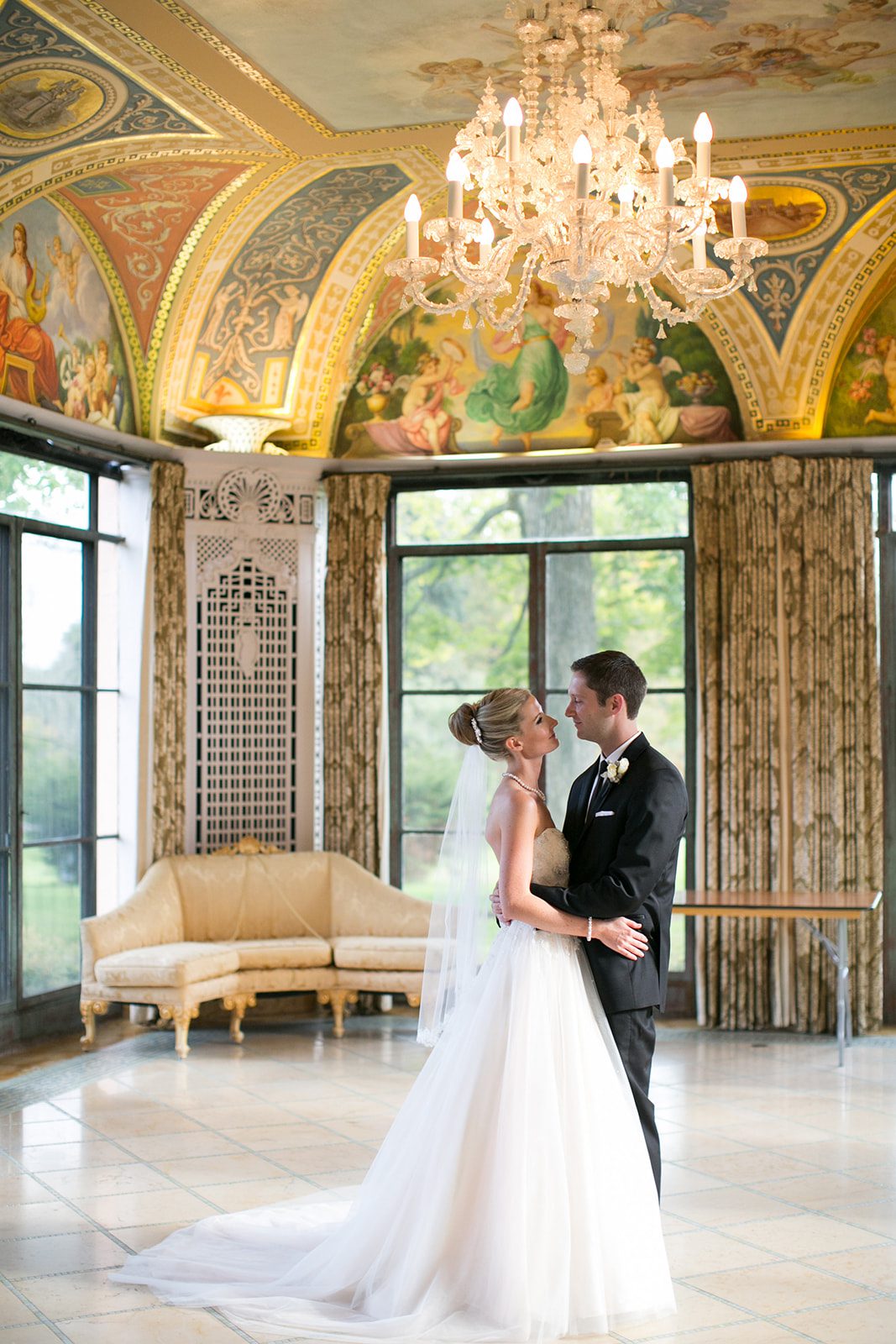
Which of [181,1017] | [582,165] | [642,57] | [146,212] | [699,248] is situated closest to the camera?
[582,165]

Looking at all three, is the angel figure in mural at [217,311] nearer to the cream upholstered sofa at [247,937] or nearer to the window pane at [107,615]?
the window pane at [107,615]

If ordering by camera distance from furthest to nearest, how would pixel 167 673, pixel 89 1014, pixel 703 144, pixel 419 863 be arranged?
pixel 419 863, pixel 167 673, pixel 89 1014, pixel 703 144

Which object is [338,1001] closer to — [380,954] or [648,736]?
[380,954]

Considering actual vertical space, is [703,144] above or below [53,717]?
above

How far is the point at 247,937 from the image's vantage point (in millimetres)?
9305

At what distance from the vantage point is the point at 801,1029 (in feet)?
30.1

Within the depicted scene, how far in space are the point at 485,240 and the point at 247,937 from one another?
5.19 m

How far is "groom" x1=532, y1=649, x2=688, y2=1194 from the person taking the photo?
14.7ft

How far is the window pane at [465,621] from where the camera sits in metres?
10.0

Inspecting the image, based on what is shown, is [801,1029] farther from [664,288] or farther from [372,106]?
[372,106]

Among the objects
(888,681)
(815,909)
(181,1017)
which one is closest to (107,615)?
(181,1017)

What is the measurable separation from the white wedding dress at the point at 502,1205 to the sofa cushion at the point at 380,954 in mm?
4071

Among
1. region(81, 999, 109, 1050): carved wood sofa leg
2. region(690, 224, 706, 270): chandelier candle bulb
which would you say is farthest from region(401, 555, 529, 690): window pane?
region(690, 224, 706, 270): chandelier candle bulb

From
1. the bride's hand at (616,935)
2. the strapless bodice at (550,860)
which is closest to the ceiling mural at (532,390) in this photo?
the strapless bodice at (550,860)
